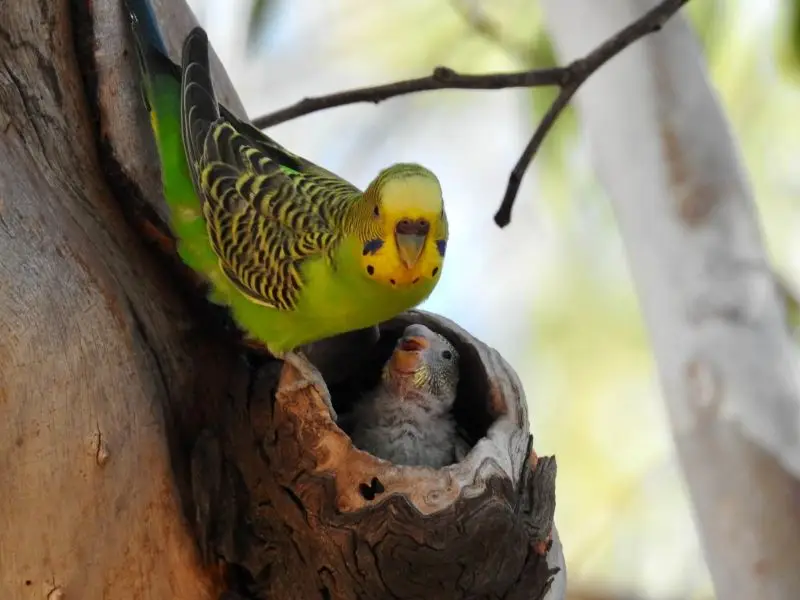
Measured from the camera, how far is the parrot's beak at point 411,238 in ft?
3.92

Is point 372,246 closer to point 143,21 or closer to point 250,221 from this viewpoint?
point 250,221

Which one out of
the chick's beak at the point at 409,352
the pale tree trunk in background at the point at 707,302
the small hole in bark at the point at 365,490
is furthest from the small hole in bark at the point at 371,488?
the pale tree trunk in background at the point at 707,302

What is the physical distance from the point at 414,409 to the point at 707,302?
881 mm

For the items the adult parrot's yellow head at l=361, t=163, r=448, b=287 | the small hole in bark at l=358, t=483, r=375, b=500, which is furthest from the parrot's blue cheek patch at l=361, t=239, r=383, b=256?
the small hole in bark at l=358, t=483, r=375, b=500

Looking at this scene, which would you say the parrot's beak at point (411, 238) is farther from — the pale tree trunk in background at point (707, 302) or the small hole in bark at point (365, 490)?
the pale tree trunk in background at point (707, 302)

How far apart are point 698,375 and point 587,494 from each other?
139 cm

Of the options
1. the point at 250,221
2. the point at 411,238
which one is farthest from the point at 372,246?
the point at 250,221

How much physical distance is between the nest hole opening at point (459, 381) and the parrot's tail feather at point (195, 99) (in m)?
0.49

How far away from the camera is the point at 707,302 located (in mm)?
2184

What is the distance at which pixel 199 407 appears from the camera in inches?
57.3

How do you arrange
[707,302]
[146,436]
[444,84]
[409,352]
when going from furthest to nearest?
[707,302]
[409,352]
[444,84]
[146,436]

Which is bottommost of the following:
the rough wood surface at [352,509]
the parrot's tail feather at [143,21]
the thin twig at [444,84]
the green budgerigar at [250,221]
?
the rough wood surface at [352,509]

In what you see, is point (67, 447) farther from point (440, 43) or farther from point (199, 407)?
point (440, 43)

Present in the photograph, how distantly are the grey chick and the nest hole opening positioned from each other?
0.02 m
